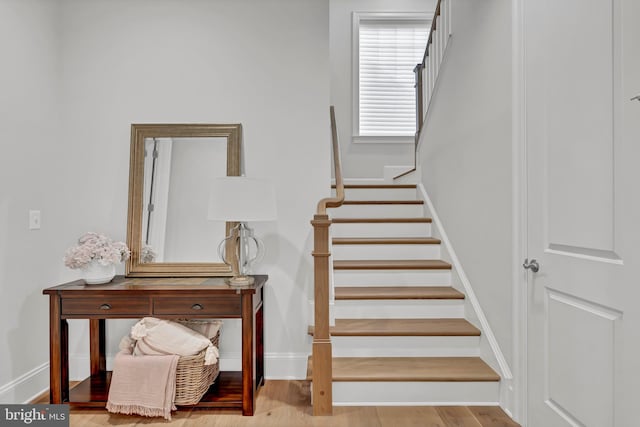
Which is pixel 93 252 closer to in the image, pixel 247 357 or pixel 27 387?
pixel 27 387

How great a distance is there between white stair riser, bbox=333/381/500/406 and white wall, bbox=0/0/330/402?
0.58 meters

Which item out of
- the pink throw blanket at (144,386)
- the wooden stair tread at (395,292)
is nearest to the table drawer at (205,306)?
the pink throw blanket at (144,386)

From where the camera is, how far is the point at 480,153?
2.84 m

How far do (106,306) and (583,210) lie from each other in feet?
7.95

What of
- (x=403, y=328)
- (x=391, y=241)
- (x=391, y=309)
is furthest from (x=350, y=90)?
(x=403, y=328)

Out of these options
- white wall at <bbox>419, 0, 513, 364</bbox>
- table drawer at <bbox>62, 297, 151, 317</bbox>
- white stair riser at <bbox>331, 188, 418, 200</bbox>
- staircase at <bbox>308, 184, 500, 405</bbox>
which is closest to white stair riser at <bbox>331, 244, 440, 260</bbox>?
staircase at <bbox>308, 184, 500, 405</bbox>

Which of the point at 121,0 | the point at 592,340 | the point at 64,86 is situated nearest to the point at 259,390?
the point at 592,340

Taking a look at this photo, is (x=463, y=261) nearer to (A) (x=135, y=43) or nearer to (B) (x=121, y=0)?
(A) (x=135, y=43)

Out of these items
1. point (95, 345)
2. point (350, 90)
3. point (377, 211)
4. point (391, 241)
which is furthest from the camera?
point (350, 90)

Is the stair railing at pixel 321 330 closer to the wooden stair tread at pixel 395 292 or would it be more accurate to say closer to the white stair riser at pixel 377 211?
the wooden stair tread at pixel 395 292

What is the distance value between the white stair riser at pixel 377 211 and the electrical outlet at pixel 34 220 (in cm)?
232

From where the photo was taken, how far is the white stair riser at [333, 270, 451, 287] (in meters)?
3.34

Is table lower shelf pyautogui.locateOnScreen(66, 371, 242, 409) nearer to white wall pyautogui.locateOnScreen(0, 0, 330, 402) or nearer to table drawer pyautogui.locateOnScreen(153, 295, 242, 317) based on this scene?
white wall pyautogui.locateOnScreen(0, 0, 330, 402)

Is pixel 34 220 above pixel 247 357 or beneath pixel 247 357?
above
